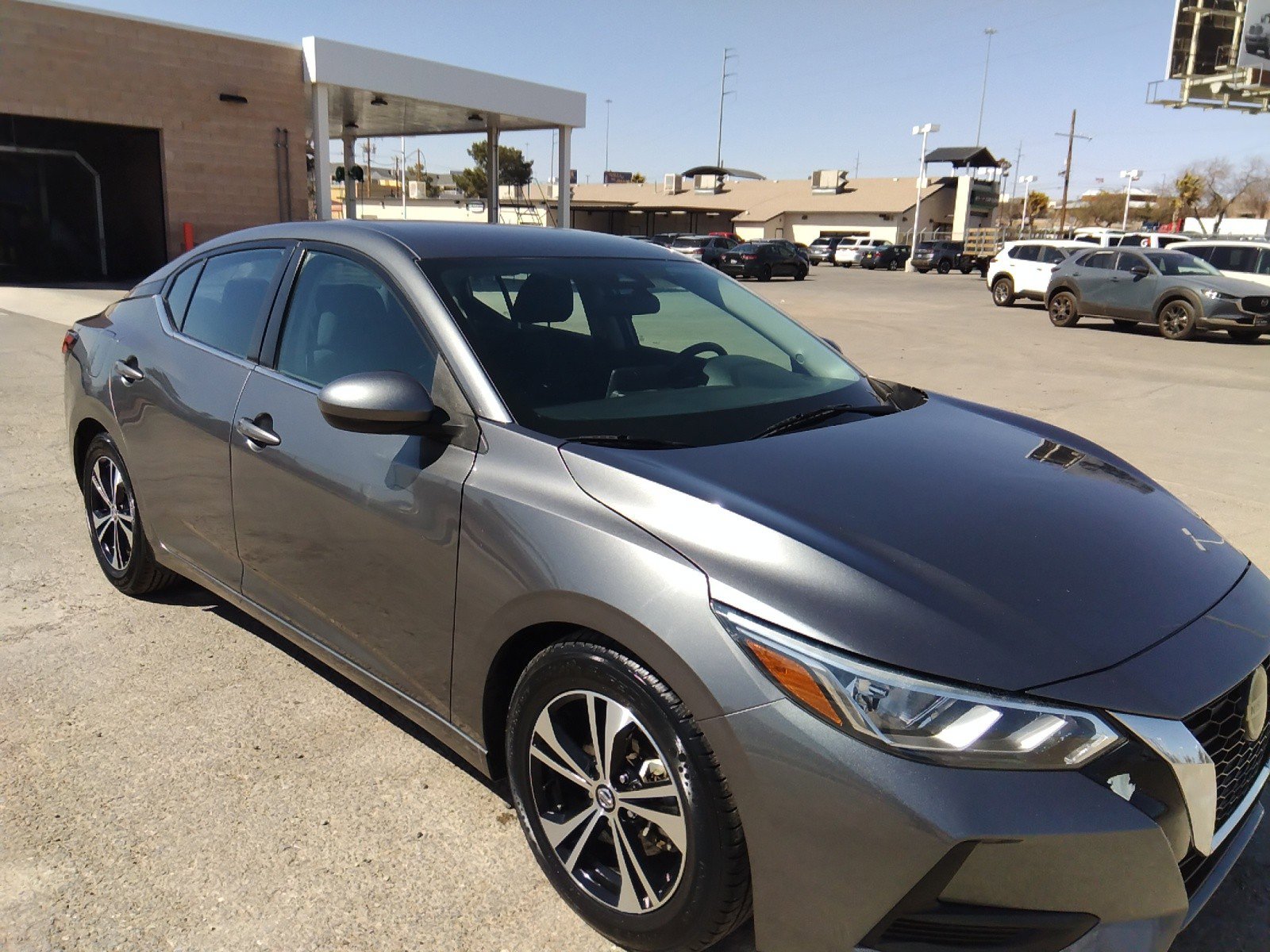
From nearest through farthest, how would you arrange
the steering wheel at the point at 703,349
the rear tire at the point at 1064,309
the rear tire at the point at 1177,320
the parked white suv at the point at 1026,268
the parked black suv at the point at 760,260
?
the steering wheel at the point at 703,349
the rear tire at the point at 1177,320
the rear tire at the point at 1064,309
the parked white suv at the point at 1026,268
the parked black suv at the point at 760,260

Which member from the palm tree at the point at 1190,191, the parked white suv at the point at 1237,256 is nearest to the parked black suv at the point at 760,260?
the parked white suv at the point at 1237,256

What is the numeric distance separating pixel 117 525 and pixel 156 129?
77.5 feet

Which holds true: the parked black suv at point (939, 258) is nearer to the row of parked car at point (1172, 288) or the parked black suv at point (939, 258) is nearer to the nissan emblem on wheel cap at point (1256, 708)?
the row of parked car at point (1172, 288)

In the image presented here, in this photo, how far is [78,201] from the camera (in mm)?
26141

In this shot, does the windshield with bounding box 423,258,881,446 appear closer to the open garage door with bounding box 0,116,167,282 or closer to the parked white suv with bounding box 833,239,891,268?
the open garage door with bounding box 0,116,167,282

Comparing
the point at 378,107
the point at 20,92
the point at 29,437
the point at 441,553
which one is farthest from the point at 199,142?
the point at 441,553

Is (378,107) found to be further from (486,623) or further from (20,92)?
(486,623)

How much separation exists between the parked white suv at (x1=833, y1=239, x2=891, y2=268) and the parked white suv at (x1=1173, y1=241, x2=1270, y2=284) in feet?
108

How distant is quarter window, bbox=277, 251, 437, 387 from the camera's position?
2.91m

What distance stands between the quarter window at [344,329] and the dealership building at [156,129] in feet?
75.6

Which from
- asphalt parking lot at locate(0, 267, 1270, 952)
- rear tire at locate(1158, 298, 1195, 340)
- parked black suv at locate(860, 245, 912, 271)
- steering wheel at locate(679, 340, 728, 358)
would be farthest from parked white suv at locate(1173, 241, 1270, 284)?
parked black suv at locate(860, 245, 912, 271)

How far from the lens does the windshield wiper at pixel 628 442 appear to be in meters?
2.50

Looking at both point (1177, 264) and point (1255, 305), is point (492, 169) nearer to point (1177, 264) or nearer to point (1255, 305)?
point (1177, 264)

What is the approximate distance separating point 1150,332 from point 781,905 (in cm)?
1959
